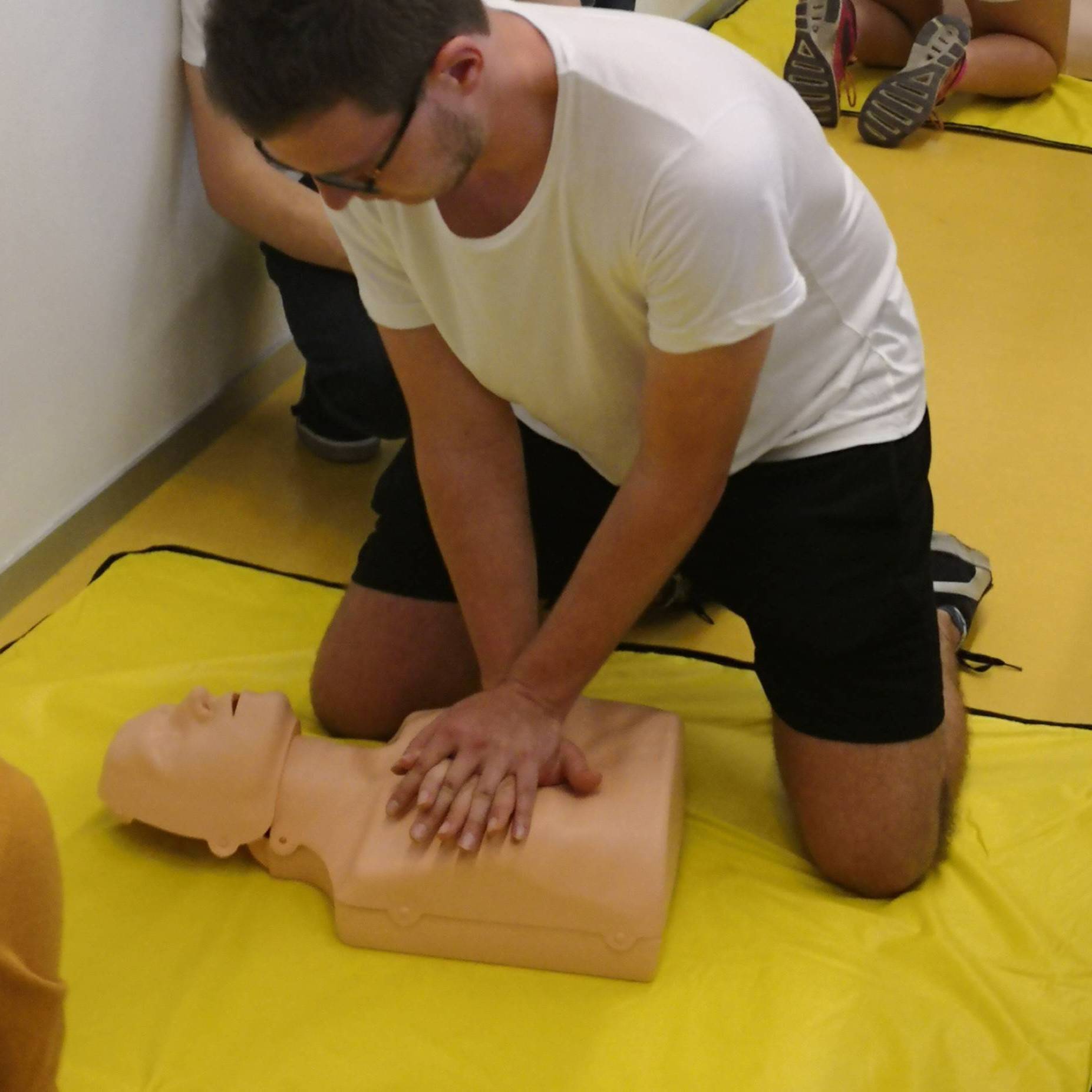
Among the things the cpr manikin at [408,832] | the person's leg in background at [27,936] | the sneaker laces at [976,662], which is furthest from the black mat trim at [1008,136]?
the person's leg in background at [27,936]

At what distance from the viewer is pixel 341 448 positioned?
6.75 ft

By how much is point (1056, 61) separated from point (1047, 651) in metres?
2.06

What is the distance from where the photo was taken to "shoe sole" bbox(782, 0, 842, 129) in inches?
121

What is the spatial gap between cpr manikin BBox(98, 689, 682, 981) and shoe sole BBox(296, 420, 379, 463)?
2.63 ft

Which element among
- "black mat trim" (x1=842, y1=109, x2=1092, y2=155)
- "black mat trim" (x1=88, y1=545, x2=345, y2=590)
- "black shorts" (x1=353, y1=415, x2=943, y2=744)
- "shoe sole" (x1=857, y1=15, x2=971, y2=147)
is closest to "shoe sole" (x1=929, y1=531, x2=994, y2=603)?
"black shorts" (x1=353, y1=415, x2=943, y2=744)

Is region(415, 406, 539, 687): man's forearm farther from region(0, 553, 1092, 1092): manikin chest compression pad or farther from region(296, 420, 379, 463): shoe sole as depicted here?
region(296, 420, 379, 463): shoe sole

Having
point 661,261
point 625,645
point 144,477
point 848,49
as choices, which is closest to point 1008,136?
point 848,49

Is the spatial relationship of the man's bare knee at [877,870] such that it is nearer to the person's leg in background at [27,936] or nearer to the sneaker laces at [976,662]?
the sneaker laces at [976,662]

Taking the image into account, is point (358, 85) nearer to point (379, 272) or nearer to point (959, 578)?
point (379, 272)

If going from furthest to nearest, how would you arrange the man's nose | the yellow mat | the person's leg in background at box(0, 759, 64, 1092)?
the yellow mat, the man's nose, the person's leg in background at box(0, 759, 64, 1092)

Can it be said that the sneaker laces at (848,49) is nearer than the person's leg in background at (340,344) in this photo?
No

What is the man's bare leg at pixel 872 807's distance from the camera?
1.28 meters

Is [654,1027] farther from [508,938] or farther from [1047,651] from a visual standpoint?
[1047,651]

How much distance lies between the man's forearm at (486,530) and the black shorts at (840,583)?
0.19 m
